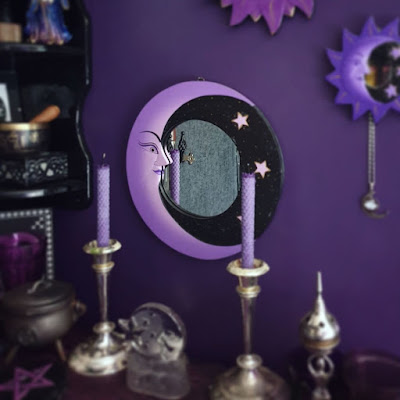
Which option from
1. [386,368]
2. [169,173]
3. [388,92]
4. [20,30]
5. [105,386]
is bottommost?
[105,386]

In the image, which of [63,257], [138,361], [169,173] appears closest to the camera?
[138,361]

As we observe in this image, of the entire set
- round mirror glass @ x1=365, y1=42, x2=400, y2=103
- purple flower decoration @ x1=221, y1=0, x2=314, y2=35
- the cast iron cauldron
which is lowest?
the cast iron cauldron

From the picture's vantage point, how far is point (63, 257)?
141 centimetres

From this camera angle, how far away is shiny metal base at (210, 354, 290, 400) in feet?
3.11

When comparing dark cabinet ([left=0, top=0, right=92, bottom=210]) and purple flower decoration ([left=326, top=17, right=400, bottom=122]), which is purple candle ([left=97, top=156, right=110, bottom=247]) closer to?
dark cabinet ([left=0, top=0, right=92, bottom=210])

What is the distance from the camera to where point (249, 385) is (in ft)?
3.14

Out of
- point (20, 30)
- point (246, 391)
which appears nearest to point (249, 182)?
point (246, 391)

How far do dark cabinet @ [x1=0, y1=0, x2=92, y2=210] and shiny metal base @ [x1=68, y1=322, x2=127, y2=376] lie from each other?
1.17ft

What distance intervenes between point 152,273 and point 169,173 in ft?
0.88

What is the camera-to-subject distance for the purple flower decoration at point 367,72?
2.90 feet

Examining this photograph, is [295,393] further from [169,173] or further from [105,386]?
[169,173]

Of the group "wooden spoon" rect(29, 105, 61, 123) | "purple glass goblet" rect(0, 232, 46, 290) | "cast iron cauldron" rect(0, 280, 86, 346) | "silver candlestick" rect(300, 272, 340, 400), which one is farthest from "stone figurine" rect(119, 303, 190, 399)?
"wooden spoon" rect(29, 105, 61, 123)

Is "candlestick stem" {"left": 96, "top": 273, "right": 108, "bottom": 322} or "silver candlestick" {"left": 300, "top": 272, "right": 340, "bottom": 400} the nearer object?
"silver candlestick" {"left": 300, "top": 272, "right": 340, "bottom": 400}

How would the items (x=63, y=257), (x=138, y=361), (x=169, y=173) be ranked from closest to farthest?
(x=138, y=361) < (x=169, y=173) < (x=63, y=257)
